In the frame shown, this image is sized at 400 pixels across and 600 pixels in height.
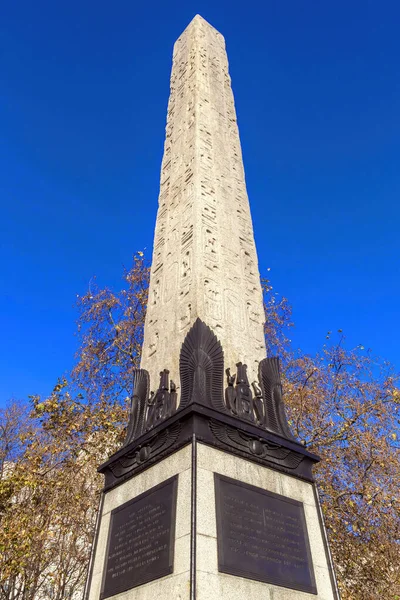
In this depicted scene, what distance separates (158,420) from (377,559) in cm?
679

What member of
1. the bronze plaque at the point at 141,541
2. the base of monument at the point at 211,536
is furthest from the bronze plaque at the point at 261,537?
the bronze plaque at the point at 141,541

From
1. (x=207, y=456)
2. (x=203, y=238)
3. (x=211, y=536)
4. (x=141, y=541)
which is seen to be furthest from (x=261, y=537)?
(x=203, y=238)

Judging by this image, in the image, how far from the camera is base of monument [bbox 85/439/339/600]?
3782 mm

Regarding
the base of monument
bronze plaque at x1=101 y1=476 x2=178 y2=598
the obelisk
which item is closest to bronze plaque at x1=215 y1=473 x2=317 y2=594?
the base of monument

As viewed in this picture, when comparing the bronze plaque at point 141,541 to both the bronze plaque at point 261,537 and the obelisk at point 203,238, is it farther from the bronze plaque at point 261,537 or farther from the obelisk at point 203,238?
the obelisk at point 203,238

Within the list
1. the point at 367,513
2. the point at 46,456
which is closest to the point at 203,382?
the point at 367,513

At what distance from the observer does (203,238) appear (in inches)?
267

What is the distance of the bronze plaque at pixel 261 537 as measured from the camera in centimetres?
398

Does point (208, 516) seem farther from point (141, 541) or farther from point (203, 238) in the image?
point (203, 238)

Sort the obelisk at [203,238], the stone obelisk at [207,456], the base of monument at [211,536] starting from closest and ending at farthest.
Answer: the base of monument at [211,536] → the stone obelisk at [207,456] → the obelisk at [203,238]

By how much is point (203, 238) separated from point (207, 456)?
3226 millimetres

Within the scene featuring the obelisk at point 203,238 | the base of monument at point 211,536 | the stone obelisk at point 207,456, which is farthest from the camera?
the obelisk at point 203,238

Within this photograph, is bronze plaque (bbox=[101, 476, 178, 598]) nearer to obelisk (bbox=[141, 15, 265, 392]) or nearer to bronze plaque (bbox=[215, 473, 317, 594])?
bronze plaque (bbox=[215, 473, 317, 594])

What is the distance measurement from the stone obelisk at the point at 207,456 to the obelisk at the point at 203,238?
2 cm
